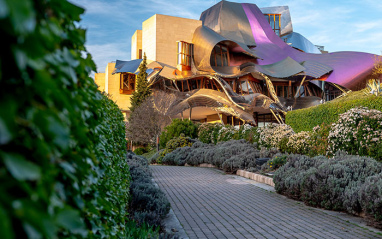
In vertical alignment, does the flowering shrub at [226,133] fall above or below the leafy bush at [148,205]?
above

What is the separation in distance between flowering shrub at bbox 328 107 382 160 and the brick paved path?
11.0ft

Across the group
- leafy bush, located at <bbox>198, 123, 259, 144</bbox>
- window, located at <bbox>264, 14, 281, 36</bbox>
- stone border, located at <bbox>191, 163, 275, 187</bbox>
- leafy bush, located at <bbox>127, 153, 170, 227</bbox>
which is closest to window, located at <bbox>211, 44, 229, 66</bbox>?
leafy bush, located at <bbox>198, 123, 259, 144</bbox>

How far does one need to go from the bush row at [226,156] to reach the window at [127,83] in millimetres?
31424

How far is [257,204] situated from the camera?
7.68 meters

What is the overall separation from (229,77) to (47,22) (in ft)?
134

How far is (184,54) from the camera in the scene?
4194 cm

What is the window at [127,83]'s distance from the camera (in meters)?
50.1

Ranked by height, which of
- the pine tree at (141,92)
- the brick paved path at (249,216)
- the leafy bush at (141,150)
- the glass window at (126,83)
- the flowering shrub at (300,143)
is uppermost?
the glass window at (126,83)

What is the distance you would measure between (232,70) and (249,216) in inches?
1477

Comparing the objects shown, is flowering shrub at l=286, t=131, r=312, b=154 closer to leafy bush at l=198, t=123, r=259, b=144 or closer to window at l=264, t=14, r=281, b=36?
leafy bush at l=198, t=123, r=259, b=144

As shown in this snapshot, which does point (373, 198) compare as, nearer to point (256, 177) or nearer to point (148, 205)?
point (148, 205)

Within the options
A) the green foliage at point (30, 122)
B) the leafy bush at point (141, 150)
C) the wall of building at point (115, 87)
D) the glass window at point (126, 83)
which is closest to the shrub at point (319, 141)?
the green foliage at point (30, 122)

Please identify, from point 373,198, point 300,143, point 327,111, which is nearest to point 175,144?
point 300,143

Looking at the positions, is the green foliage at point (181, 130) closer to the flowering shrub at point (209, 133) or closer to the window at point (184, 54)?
the flowering shrub at point (209, 133)
